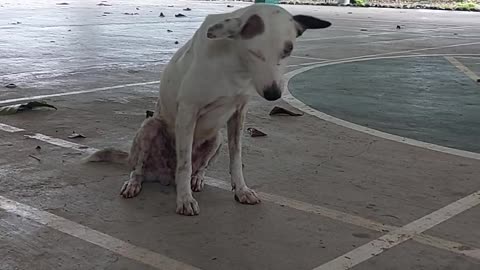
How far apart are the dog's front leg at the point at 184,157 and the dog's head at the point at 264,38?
57cm

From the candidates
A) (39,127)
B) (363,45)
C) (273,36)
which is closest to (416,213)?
(273,36)

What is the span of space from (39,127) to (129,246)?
265cm

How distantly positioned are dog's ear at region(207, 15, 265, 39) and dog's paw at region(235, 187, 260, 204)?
1.06 metres

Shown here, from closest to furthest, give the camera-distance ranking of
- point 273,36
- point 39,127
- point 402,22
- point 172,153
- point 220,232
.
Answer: point 273,36, point 220,232, point 172,153, point 39,127, point 402,22

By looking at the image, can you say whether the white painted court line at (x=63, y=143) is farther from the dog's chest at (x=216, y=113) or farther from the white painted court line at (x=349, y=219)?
the dog's chest at (x=216, y=113)

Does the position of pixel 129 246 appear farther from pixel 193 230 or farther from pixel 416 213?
pixel 416 213

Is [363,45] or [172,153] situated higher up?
[172,153]

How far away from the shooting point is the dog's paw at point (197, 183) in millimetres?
4270

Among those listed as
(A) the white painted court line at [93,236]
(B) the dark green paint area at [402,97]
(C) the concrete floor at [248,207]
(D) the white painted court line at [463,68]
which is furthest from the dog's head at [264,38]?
(D) the white painted court line at [463,68]

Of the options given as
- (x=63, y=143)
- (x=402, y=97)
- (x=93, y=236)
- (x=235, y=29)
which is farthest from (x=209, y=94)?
(x=402, y=97)

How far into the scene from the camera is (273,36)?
327 cm

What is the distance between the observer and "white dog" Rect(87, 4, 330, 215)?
130 inches

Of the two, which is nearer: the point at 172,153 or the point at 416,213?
the point at 416,213

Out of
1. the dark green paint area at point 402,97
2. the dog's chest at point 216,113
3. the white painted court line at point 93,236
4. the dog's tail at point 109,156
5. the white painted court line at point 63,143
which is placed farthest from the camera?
the dark green paint area at point 402,97
